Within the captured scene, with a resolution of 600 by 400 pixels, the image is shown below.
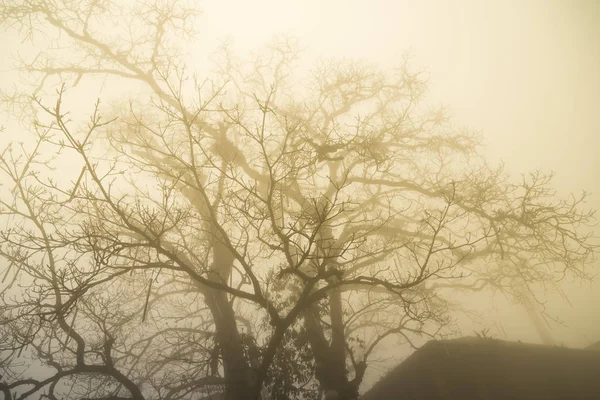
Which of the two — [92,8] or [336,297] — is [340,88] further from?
[92,8]

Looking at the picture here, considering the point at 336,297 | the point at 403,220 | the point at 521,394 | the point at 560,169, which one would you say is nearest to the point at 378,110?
the point at 403,220

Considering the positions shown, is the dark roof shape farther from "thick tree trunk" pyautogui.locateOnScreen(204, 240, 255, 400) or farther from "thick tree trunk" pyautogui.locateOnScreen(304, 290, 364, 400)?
"thick tree trunk" pyautogui.locateOnScreen(204, 240, 255, 400)

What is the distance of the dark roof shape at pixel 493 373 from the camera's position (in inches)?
321

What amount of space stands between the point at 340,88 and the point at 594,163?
92.9 metres

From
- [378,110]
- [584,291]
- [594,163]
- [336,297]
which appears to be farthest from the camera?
[594,163]

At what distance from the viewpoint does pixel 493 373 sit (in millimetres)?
8781

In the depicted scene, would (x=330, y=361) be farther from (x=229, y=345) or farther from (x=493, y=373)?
(x=493, y=373)

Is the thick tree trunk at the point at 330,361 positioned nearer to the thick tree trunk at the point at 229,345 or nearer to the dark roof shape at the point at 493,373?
the thick tree trunk at the point at 229,345

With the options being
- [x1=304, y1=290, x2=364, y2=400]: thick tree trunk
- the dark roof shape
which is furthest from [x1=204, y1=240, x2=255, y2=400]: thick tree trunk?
the dark roof shape

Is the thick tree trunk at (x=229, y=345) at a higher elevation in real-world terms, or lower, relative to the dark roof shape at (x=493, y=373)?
higher

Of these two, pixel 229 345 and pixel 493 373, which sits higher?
pixel 229 345

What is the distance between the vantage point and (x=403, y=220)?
11977 mm

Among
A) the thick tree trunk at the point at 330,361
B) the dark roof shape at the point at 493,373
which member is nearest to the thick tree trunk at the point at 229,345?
the thick tree trunk at the point at 330,361

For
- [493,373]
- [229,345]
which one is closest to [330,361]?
[229,345]
